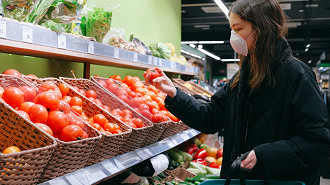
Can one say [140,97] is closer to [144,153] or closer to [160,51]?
[144,153]

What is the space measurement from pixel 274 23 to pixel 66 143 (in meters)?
1.14

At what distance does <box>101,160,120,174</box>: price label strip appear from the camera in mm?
1661

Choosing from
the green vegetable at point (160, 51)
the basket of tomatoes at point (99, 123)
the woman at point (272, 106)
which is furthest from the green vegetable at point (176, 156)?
the woman at point (272, 106)

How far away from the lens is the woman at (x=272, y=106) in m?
1.57

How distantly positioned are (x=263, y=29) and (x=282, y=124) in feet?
1.55

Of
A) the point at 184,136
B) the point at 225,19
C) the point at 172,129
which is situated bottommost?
the point at 184,136

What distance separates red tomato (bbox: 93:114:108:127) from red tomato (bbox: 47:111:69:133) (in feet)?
1.22

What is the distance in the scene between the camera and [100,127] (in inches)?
69.8

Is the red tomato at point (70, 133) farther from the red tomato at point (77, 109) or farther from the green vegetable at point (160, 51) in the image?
the green vegetable at point (160, 51)

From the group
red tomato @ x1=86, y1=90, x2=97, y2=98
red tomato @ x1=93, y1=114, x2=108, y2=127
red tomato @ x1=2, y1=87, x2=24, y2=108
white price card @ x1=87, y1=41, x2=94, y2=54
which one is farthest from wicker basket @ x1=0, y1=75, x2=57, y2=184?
red tomato @ x1=86, y1=90, x2=97, y2=98

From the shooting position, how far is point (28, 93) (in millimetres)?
1575

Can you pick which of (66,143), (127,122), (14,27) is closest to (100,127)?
(127,122)

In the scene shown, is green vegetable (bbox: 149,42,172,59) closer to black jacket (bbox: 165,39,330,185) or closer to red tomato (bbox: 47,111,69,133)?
black jacket (bbox: 165,39,330,185)

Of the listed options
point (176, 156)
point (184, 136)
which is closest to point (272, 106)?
point (184, 136)
